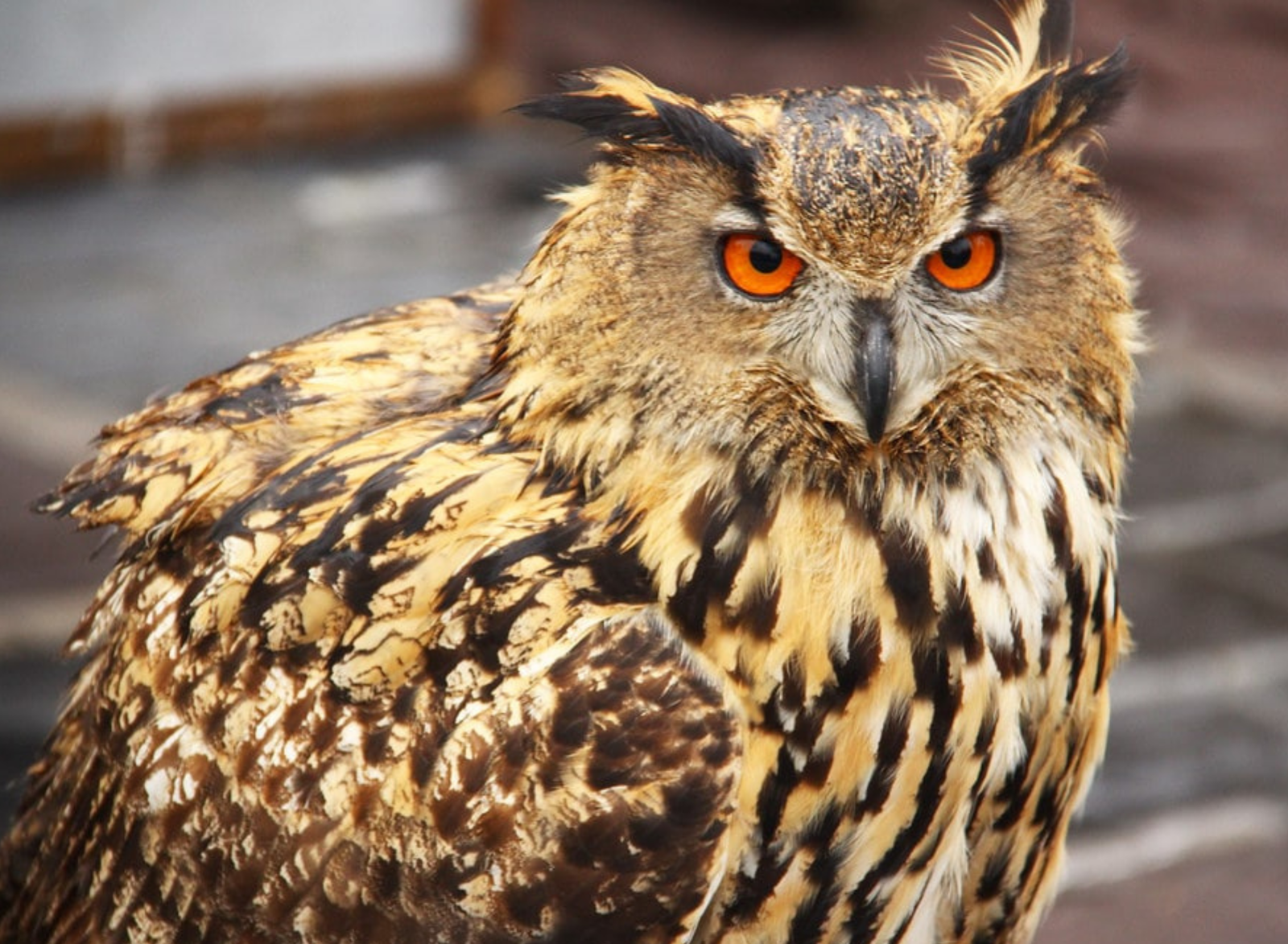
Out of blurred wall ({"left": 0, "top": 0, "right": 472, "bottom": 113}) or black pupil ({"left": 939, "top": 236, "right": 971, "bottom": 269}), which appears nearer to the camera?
black pupil ({"left": 939, "top": 236, "right": 971, "bottom": 269})

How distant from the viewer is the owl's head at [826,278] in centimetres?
201

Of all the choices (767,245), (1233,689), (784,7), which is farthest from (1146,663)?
(784,7)

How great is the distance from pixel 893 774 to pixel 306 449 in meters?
0.80

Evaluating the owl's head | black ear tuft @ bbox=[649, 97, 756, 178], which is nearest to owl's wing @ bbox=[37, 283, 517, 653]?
the owl's head

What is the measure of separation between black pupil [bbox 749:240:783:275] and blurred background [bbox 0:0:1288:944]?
203 centimetres

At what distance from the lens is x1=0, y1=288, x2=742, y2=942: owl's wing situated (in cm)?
203

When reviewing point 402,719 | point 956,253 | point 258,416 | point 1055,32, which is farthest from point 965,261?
point 258,416

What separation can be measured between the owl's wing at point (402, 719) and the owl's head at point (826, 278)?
172 millimetres

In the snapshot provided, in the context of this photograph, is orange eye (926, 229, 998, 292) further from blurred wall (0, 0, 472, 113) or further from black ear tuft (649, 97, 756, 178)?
blurred wall (0, 0, 472, 113)

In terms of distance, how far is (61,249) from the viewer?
7641 millimetres

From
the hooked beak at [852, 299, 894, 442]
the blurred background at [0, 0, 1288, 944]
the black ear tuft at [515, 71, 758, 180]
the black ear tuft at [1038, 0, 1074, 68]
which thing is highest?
the black ear tuft at [1038, 0, 1074, 68]

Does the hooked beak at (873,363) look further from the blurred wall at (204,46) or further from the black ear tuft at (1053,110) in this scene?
the blurred wall at (204,46)

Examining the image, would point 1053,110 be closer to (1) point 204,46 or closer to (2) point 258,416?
(2) point 258,416

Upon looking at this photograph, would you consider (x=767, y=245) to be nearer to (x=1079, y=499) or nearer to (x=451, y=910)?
(x=1079, y=499)
